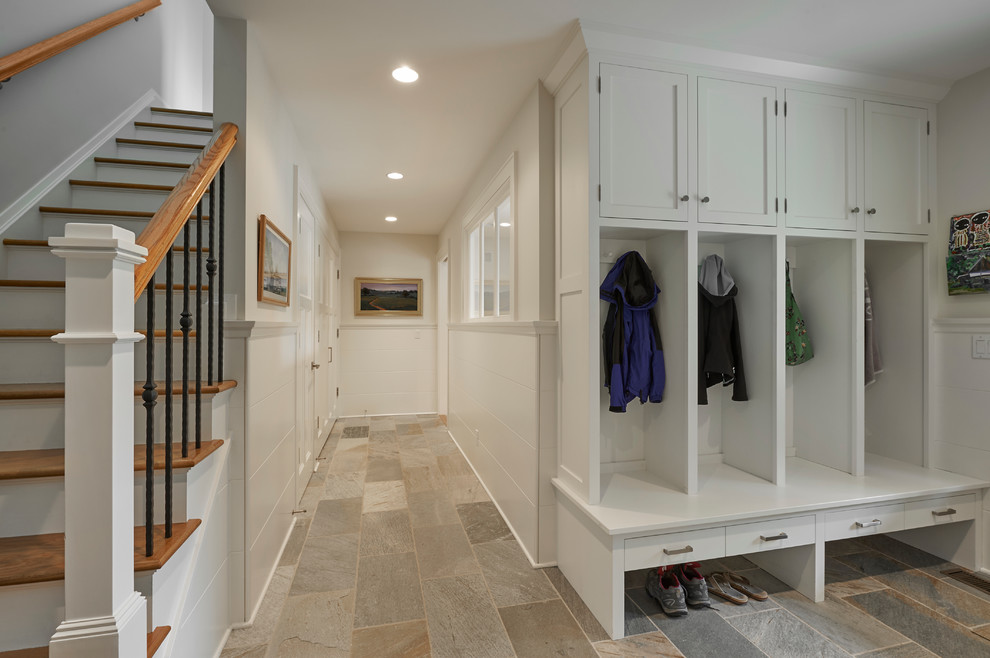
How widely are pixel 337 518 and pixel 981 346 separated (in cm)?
371

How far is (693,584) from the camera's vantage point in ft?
6.92

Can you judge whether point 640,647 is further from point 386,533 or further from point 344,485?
point 344,485

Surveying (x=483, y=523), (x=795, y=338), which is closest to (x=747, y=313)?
(x=795, y=338)

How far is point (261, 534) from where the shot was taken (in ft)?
7.09

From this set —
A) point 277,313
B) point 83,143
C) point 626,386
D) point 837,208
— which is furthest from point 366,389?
point 837,208

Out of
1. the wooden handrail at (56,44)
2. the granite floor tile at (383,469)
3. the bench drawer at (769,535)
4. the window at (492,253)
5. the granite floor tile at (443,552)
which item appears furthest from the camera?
the granite floor tile at (383,469)

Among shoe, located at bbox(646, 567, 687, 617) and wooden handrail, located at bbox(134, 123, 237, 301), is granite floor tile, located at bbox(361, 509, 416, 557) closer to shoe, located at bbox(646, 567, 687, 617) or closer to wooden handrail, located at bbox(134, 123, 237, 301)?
shoe, located at bbox(646, 567, 687, 617)

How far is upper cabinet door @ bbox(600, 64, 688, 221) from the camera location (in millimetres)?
2074

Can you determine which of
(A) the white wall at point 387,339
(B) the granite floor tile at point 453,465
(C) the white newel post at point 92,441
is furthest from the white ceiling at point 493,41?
(A) the white wall at point 387,339

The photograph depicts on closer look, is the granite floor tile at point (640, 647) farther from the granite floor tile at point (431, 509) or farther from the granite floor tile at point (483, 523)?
the granite floor tile at point (431, 509)

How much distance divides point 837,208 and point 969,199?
0.69m

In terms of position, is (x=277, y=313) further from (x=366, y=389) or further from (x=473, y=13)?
(x=366, y=389)

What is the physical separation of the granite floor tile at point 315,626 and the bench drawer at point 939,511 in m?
2.65

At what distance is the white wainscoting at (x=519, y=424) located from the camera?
243 cm
